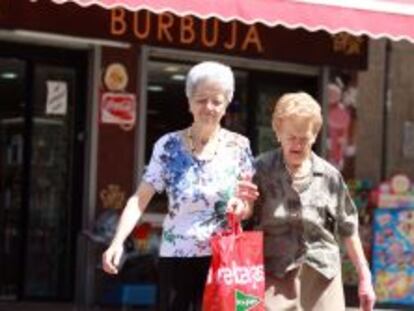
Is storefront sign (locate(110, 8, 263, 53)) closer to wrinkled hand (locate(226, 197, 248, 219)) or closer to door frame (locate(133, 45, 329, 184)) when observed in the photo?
door frame (locate(133, 45, 329, 184))

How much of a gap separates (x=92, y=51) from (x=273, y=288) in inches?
241

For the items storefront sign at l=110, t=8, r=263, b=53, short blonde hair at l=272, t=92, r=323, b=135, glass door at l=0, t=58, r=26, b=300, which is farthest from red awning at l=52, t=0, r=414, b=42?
short blonde hair at l=272, t=92, r=323, b=135

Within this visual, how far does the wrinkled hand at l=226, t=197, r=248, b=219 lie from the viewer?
4328 millimetres

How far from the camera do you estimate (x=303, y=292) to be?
14.6ft

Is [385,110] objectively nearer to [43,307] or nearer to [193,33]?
[193,33]

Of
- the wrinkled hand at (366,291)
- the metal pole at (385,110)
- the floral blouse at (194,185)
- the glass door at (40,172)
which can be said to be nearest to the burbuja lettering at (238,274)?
the floral blouse at (194,185)

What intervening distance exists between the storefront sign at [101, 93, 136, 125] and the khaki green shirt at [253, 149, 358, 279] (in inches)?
228

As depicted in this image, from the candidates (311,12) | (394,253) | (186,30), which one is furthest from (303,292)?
(394,253)

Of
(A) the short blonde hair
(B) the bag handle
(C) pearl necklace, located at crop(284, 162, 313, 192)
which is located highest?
(A) the short blonde hair

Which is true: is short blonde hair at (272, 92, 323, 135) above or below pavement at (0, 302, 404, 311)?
above

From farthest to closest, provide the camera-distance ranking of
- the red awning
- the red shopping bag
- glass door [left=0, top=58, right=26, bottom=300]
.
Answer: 1. glass door [left=0, top=58, right=26, bottom=300]
2. the red awning
3. the red shopping bag

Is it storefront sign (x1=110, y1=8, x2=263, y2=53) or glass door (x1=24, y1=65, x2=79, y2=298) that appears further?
glass door (x1=24, y1=65, x2=79, y2=298)

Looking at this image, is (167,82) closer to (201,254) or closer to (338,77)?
(338,77)

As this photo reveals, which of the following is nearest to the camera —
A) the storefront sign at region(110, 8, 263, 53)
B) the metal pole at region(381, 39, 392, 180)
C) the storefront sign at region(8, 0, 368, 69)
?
the storefront sign at region(8, 0, 368, 69)
